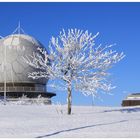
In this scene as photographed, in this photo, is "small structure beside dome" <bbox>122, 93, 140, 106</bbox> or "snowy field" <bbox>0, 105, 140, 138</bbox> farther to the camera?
"small structure beside dome" <bbox>122, 93, 140, 106</bbox>

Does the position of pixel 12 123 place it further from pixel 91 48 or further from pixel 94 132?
pixel 91 48

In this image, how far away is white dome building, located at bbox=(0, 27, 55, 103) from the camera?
69312 millimetres

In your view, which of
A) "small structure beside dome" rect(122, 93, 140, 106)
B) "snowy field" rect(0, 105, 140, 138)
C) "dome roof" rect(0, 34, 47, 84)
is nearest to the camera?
"snowy field" rect(0, 105, 140, 138)

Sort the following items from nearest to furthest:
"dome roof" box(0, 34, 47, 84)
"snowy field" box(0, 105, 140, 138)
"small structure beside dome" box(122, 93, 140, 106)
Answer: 1. "snowy field" box(0, 105, 140, 138)
2. "small structure beside dome" box(122, 93, 140, 106)
3. "dome roof" box(0, 34, 47, 84)

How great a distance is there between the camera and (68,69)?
3056 cm

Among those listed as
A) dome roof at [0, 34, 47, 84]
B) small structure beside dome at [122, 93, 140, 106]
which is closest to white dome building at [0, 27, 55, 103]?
dome roof at [0, 34, 47, 84]

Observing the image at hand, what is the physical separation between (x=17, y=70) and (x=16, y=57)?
75.6 inches

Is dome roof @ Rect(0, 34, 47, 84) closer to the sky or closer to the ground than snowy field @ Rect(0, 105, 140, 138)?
closer to the sky

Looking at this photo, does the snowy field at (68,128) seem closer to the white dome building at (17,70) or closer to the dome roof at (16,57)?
the dome roof at (16,57)

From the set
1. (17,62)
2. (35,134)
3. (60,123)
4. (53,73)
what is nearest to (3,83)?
(17,62)

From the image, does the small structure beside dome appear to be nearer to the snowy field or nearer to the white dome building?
the white dome building

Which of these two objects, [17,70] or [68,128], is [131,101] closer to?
[17,70]

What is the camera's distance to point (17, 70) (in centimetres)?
6931

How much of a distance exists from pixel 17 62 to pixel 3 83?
3484 millimetres
